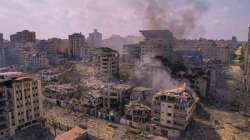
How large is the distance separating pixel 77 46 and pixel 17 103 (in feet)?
185

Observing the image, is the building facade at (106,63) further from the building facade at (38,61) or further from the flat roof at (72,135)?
the building facade at (38,61)

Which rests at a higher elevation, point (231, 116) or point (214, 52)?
point (214, 52)

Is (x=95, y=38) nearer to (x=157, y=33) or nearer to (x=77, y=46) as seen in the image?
(x=77, y=46)

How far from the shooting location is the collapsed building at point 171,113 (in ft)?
80.2

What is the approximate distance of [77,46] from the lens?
263 feet

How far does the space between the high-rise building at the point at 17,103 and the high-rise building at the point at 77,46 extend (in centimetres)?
5288

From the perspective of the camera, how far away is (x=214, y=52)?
3083 inches

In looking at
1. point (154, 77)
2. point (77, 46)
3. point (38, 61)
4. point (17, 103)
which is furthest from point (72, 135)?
point (77, 46)

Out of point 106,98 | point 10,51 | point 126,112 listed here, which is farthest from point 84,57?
point 126,112

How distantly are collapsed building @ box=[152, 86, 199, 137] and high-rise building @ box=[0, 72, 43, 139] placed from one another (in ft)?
49.2

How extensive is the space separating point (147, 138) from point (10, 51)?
71.8 metres

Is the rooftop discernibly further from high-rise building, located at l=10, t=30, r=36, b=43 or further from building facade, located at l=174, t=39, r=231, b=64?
high-rise building, located at l=10, t=30, r=36, b=43

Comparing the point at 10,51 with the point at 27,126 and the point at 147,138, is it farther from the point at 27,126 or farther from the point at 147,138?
the point at 147,138

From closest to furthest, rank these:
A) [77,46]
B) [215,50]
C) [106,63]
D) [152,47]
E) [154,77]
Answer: [154,77] < [106,63] < [152,47] < [215,50] < [77,46]
